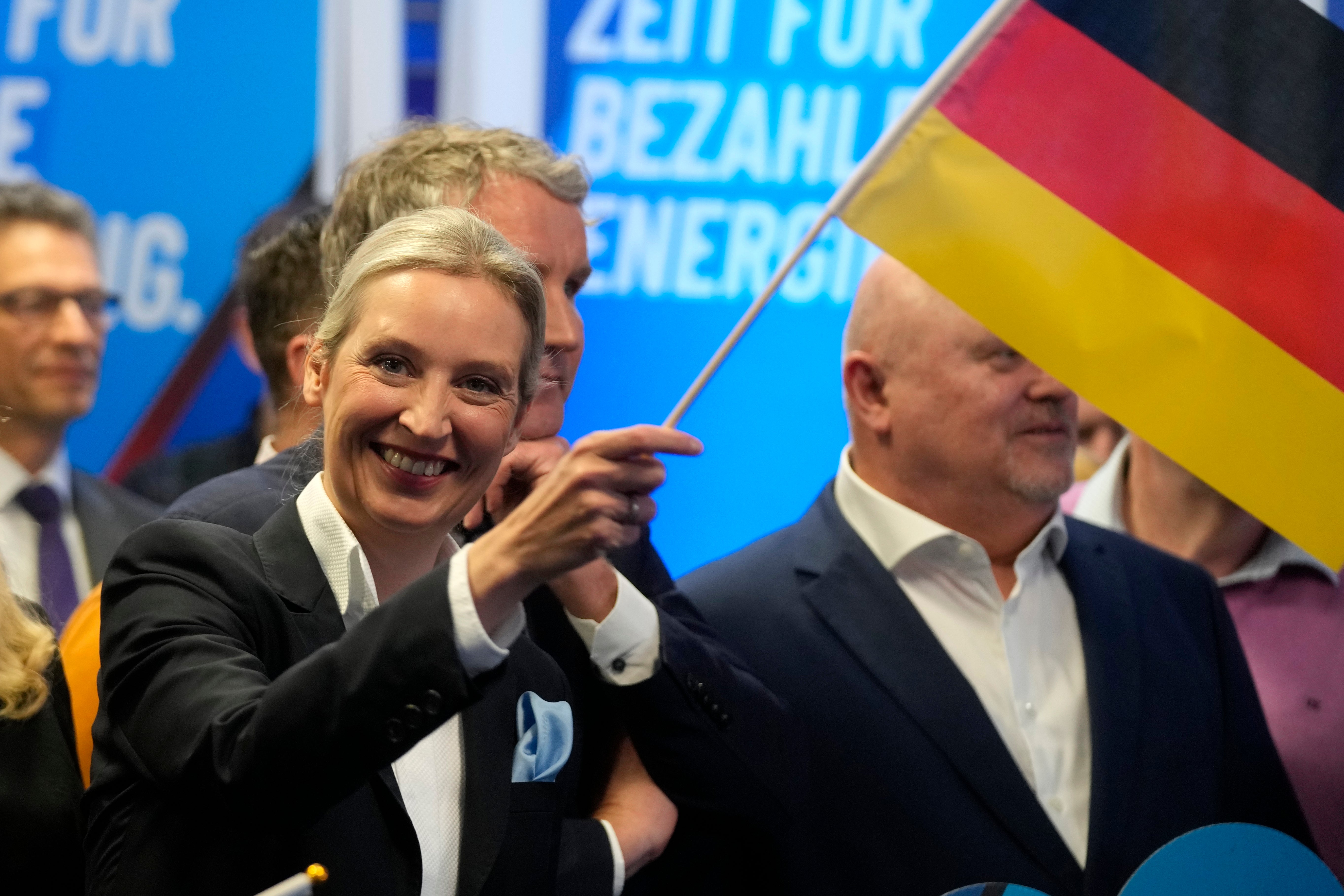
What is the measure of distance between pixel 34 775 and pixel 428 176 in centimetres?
92

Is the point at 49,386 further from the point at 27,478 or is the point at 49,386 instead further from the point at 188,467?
the point at 188,467

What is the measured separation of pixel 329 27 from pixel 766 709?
3.55 meters

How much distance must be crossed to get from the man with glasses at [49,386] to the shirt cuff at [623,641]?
1953 mm

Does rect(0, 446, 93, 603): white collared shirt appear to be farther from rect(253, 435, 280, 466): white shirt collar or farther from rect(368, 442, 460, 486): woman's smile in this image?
rect(368, 442, 460, 486): woman's smile

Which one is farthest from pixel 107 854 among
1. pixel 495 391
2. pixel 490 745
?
pixel 495 391

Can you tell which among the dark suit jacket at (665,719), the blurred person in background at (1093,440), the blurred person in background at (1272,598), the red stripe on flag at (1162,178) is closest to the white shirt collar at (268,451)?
the dark suit jacket at (665,719)

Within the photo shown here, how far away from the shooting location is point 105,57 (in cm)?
497

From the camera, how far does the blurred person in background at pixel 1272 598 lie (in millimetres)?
3039

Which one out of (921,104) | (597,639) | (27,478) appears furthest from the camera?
(27,478)

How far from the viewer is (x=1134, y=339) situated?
2338 mm

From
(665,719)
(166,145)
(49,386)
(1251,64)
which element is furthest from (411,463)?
(166,145)

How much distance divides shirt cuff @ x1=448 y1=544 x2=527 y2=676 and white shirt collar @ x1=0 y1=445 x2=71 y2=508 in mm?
2506

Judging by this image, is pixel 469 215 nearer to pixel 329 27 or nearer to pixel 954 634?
pixel 954 634

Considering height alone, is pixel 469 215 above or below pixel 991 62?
below
